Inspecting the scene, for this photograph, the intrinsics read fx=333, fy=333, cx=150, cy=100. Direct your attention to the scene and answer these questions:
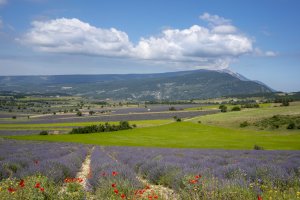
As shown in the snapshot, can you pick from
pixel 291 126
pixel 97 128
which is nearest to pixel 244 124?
pixel 291 126

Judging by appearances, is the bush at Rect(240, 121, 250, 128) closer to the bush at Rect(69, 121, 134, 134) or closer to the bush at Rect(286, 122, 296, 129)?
the bush at Rect(286, 122, 296, 129)

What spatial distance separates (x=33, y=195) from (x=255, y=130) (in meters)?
60.1

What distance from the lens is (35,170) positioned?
40.5 ft

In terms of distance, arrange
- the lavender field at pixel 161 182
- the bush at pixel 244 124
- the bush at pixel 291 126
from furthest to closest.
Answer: the bush at pixel 244 124
the bush at pixel 291 126
the lavender field at pixel 161 182

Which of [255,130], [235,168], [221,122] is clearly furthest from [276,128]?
[235,168]

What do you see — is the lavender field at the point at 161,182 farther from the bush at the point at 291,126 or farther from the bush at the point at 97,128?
the bush at the point at 97,128

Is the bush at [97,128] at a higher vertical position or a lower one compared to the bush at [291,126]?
lower

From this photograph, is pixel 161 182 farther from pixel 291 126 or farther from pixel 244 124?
pixel 244 124

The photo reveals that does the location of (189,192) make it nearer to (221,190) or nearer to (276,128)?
(221,190)

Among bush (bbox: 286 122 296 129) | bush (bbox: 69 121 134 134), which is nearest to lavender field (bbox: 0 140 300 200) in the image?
bush (bbox: 286 122 296 129)

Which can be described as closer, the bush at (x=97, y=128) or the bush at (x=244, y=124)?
the bush at (x=244, y=124)

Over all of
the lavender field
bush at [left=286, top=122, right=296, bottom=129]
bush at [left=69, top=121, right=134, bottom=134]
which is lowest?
bush at [left=69, top=121, right=134, bottom=134]

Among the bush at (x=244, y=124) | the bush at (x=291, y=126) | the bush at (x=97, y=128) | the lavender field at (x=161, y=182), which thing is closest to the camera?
the lavender field at (x=161, y=182)

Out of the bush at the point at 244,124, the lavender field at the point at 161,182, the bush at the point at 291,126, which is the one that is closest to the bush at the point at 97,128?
the bush at the point at 244,124
